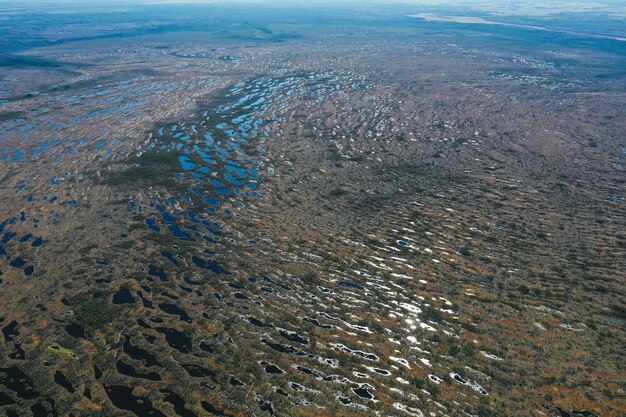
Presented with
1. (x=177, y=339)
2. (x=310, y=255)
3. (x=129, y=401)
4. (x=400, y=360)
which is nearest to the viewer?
(x=129, y=401)

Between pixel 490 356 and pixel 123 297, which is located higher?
pixel 123 297

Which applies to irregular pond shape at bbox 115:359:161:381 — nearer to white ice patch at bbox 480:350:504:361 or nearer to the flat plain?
the flat plain

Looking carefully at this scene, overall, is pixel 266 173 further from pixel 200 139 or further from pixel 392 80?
pixel 392 80

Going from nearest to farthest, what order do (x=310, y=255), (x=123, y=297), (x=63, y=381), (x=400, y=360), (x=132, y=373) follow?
(x=63, y=381)
(x=132, y=373)
(x=400, y=360)
(x=123, y=297)
(x=310, y=255)

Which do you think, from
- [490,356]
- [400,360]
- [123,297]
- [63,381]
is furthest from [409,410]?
[123,297]

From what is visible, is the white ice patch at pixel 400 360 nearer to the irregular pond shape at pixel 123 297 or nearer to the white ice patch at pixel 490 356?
the white ice patch at pixel 490 356

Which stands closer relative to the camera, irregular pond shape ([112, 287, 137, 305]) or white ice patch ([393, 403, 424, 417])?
white ice patch ([393, 403, 424, 417])

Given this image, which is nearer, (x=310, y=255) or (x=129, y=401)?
(x=129, y=401)

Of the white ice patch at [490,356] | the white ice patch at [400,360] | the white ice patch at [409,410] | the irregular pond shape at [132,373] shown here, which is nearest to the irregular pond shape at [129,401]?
the irregular pond shape at [132,373]

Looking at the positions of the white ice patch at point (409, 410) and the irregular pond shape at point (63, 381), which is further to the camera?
the irregular pond shape at point (63, 381)

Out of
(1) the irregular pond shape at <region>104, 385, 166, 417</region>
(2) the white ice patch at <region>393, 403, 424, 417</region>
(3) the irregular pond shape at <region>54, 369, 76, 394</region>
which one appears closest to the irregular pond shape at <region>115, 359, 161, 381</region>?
(1) the irregular pond shape at <region>104, 385, 166, 417</region>

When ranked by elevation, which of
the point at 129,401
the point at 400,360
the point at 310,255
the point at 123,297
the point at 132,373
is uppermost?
the point at 310,255

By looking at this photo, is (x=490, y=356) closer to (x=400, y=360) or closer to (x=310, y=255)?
(x=400, y=360)
